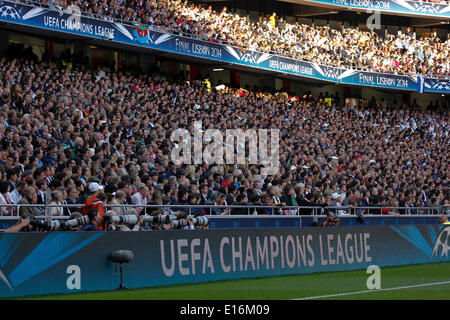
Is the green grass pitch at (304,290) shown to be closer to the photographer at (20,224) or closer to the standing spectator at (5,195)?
the photographer at (20,224)

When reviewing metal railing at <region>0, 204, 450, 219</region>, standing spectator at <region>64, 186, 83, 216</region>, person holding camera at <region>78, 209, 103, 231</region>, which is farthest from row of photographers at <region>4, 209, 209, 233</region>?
standing spectator at <region>64, 186, 83, 216</region>

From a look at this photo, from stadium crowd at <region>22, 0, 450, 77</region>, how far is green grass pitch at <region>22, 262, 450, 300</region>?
17642 millimetres

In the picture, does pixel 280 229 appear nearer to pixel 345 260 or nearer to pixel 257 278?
pixel 257 278

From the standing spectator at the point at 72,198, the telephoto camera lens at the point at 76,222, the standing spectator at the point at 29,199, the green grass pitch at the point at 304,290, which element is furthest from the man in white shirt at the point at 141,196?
the telephoto camera lens at the point at 76,222

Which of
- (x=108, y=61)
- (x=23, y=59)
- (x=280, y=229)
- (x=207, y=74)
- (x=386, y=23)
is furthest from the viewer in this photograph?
(x=386, y=23)

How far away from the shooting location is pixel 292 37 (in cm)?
4459

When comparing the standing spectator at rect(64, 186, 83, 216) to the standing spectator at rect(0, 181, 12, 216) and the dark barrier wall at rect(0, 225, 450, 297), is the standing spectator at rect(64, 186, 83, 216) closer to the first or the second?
the standing spectator at rect(0, 181, 12, 216)

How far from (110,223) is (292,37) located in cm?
3327

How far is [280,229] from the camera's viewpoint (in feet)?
52.6

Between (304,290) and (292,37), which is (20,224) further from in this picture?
(292,37)

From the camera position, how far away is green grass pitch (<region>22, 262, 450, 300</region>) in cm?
1170

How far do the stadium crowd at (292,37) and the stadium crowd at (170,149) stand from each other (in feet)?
7.83

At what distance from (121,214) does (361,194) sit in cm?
1334

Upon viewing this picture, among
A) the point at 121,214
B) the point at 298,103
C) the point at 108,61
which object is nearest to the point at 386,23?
the point at 298,103
